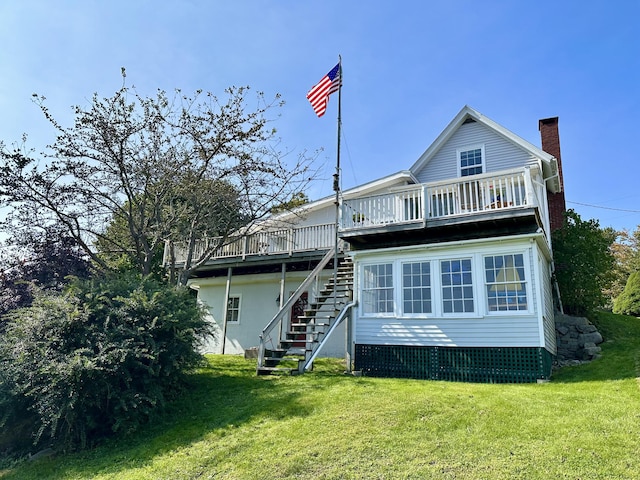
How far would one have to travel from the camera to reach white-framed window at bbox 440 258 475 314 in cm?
1079

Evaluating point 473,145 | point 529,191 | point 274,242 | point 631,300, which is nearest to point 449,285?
point 529,191

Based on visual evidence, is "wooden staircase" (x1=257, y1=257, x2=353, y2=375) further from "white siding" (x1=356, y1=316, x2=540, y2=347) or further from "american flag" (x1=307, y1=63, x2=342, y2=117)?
"american flag" (x1=307, y1=63, x2=342, y2=117)

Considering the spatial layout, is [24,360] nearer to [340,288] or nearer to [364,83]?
[340,288]

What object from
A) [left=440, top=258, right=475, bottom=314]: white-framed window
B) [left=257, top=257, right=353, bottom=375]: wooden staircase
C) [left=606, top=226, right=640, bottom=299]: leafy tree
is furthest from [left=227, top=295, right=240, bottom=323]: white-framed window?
[left=606, top=226, right=640, bottom=299]: leafy tree

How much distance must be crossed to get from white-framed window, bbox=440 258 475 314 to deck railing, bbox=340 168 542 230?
123 cm

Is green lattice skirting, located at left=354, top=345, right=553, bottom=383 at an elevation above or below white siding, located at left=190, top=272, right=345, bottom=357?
below

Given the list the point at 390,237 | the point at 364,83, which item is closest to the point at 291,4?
the point at 364,83

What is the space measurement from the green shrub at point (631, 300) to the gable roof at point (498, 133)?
5.97m

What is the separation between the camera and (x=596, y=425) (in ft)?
20.3

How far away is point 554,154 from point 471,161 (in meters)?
4.22

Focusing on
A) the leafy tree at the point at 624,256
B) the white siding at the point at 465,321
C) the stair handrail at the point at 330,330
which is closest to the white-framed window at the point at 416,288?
the white siding at the point at 465,321

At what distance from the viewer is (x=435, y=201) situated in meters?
11.8

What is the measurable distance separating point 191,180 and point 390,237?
590 centimetres

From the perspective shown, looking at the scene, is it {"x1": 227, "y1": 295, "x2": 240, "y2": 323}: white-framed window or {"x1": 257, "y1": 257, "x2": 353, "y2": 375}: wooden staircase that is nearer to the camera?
{"x1": 257, "y1": 257, "x2": 353, "y2": 375}: wooden staircase
